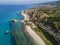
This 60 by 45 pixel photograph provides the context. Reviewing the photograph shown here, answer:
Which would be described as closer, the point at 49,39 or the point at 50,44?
the point at 50,44

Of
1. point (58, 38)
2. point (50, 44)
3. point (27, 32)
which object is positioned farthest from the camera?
point (27, 32)

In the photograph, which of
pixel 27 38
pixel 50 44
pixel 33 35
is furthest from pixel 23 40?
pixel 50 44

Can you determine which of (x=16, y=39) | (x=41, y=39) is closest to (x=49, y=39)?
(x=41, y=39)

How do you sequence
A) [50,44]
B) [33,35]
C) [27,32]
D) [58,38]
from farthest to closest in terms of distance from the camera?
1. [27,32]
2. [33,35]
3. [58,38]
4. [50,44]

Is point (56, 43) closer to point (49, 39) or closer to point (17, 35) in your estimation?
point (49, 39)

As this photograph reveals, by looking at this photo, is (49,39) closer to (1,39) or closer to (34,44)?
(34,44)

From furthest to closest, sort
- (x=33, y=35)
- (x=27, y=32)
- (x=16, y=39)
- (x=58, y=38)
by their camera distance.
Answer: (x=27, y=32) < (x=33, y=35) < (x=16, y=39) < (x=58, y=38)

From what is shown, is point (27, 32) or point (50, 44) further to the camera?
point (27, 32)

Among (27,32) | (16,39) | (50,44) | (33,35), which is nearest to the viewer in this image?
(50,44)
